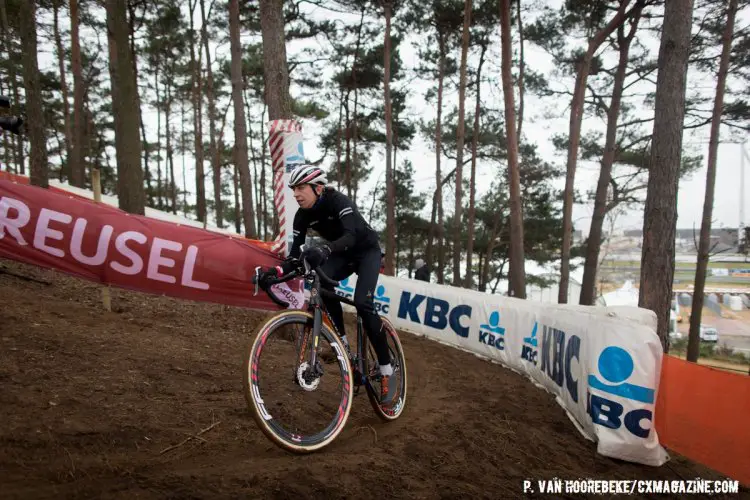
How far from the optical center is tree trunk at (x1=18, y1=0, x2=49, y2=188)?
10.1 metres

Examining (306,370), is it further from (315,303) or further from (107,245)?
(107,245)

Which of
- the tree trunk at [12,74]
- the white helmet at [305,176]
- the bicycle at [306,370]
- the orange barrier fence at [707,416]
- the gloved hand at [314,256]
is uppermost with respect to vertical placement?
the tree trunk at [12,74]

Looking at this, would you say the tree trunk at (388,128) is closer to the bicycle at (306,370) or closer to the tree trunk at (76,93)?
the tree trunk at (76,93)

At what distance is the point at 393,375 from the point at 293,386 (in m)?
1.08

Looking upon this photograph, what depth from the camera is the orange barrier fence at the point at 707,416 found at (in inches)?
194

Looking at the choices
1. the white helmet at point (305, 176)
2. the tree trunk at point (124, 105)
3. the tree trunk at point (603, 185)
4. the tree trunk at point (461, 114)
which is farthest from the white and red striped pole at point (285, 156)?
the tree trunk at point (461, 114)

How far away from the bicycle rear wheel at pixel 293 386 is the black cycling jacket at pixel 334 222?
0.77m

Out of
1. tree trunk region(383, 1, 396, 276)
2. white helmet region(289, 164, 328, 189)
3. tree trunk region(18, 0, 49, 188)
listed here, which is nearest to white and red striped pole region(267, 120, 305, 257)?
white helmet region(289, 164, 328, 189)

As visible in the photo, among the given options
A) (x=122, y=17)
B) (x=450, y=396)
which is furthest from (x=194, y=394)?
(x=122, y=17)

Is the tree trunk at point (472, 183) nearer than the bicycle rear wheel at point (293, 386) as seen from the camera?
No

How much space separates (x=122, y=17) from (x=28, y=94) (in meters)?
2.68

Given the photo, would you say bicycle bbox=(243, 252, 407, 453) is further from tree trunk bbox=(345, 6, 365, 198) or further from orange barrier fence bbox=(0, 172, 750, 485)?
tree trunk bbox=(345, 6, 365, 198)

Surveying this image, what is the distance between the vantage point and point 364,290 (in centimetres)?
450

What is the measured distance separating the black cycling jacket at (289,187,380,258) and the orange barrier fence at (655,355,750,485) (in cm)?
Result: 369
